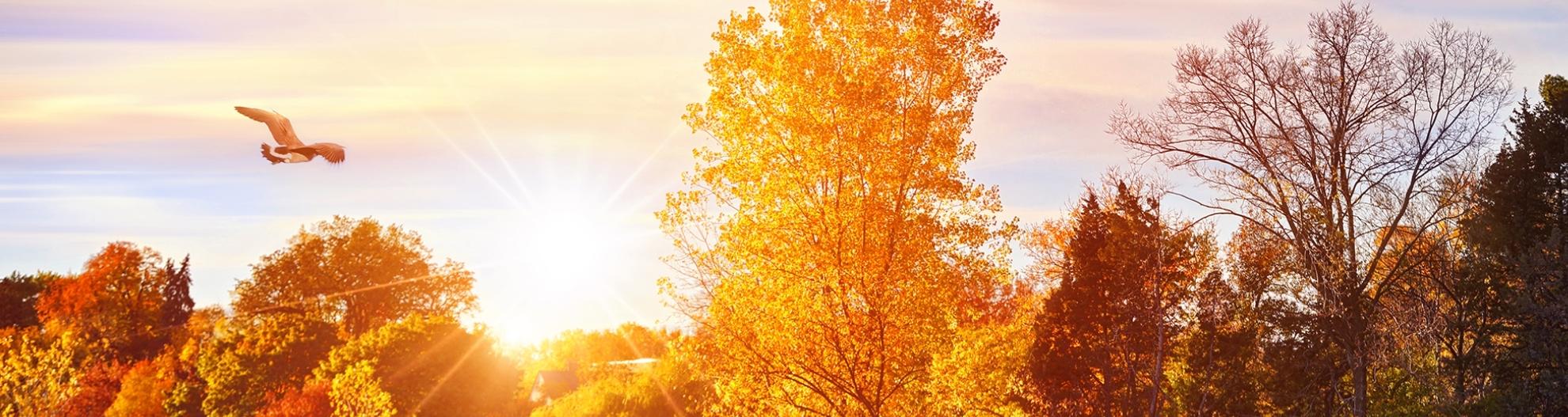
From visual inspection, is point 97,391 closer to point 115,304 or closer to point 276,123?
point 115,304

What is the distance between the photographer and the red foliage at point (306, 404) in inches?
1879

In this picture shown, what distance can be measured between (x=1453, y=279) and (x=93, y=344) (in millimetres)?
66055

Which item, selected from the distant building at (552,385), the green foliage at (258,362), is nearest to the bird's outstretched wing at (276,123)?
the green foliage at (258,362)

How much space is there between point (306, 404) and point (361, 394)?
5035 mm

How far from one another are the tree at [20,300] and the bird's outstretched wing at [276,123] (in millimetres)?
61542

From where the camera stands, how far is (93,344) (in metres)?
60.4

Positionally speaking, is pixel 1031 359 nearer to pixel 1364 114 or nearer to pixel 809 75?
pixel 1364 114

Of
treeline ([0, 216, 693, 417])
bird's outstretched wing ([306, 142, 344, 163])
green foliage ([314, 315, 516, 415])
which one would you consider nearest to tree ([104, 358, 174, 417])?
treeline ([0, 216, 693, 417])

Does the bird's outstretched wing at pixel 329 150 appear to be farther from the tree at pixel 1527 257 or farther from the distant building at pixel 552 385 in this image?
the distant building at pixel 552 385

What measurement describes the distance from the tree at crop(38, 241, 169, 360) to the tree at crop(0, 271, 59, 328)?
6.54 ft

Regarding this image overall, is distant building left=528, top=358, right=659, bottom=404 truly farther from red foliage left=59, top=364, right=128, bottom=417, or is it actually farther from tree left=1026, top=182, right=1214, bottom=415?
tree left=1026, top=182, right=1214, bottom=415

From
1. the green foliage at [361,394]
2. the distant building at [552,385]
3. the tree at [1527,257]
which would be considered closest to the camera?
the tree at [1527,257]

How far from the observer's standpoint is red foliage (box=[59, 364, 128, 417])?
57938mm

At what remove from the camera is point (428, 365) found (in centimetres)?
4541
